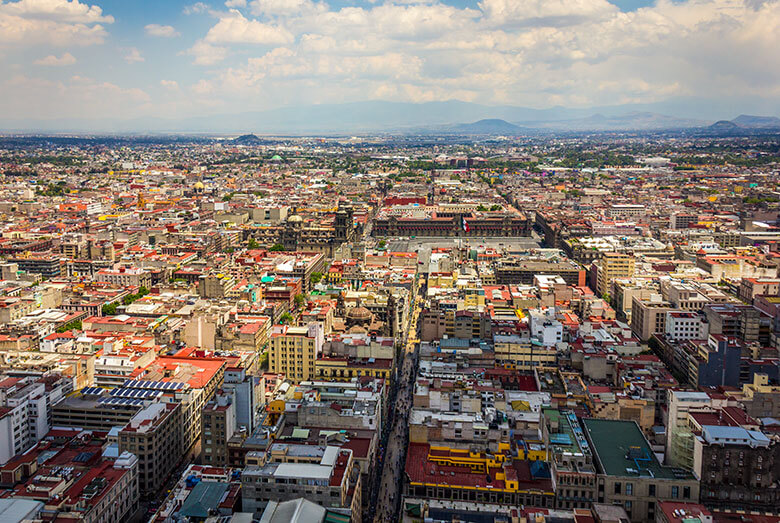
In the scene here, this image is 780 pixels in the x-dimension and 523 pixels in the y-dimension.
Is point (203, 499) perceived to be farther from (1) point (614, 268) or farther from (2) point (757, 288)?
(2) point (757, 288)

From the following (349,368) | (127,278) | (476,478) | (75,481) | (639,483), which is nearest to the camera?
(75,481)

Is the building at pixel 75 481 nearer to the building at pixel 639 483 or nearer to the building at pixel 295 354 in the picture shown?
the building at pixel 295 354

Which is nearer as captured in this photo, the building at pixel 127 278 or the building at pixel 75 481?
the building at pixel 75 481

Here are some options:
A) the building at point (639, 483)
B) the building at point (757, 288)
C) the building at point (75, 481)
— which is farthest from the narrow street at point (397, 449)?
the building at point (757, 288)

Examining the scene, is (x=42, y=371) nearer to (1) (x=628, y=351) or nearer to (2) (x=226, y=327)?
(2) (x=226, y=327)

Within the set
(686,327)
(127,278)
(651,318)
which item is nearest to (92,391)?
(127,278)

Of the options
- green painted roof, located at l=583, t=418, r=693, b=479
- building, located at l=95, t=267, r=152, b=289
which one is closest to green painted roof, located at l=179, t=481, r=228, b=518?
green painted roof, located at l=583, t=418, r=693, b=479
